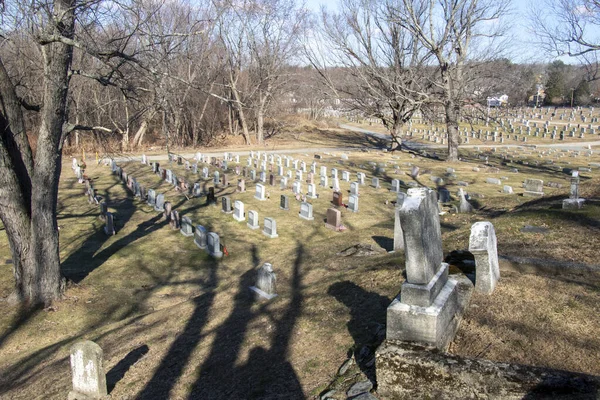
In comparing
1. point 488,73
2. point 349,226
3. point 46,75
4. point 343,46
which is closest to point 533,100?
point 488,73

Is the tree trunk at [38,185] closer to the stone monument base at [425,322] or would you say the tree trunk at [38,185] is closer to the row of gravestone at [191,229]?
the row of gravestone at [191,229]

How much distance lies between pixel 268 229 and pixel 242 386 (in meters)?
9.33

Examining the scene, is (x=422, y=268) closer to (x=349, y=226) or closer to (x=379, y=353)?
(x=379, y=353)

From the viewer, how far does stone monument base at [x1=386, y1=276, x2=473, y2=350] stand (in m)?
4.57

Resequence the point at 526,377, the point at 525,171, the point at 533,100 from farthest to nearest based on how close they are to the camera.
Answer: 1. the point at 533,100
2. the point at 525,171
3. the point at 526,377

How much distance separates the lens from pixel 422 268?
4.66 metres

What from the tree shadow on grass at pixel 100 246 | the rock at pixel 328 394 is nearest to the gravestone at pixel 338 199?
the tree shadow on grass at pixel 100 246

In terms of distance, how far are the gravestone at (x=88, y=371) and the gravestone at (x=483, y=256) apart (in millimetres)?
4905

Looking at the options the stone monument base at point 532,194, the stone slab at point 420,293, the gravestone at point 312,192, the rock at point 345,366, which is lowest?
the stone monument base at point 532,194

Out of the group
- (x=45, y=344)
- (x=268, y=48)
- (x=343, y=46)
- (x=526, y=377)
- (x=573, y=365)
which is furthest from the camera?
(x=268, y=48)

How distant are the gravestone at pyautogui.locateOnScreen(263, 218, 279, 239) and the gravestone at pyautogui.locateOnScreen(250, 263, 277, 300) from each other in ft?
17.5

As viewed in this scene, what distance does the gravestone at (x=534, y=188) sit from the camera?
1912cm

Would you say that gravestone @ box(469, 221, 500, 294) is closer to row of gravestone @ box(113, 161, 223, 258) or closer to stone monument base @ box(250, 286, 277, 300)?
stone monument base @ box(250, 286, 277, 300)

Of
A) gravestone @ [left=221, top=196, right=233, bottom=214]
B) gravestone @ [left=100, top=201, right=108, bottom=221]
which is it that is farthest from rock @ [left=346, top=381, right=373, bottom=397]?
gravestone @ [left=100, top=201, right=108, bottom=221]
